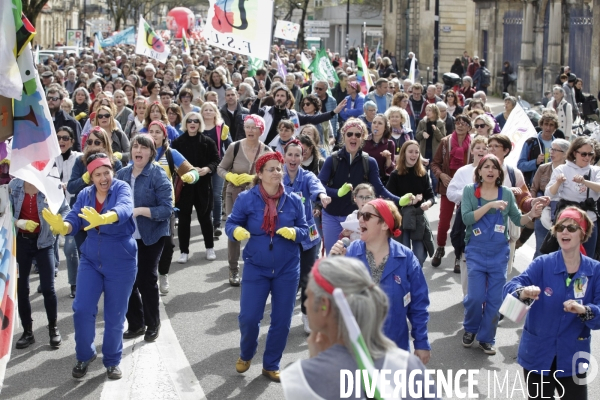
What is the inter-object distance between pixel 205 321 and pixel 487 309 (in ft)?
8.14

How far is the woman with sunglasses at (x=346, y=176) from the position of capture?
9.01 meters

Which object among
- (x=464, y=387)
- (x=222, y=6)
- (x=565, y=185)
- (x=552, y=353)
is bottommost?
(x=464, y=387)

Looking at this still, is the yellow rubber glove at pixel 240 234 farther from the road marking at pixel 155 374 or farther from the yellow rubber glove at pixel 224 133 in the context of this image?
the yellow rubber glove at pixel 224 133

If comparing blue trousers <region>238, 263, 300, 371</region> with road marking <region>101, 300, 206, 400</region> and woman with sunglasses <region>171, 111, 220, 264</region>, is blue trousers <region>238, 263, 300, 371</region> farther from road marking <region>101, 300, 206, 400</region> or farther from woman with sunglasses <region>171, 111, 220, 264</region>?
woman with sunglasses <region>171, 111, 220, 264</region>

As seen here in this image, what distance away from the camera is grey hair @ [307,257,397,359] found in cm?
354

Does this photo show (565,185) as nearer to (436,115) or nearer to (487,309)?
(487,309)

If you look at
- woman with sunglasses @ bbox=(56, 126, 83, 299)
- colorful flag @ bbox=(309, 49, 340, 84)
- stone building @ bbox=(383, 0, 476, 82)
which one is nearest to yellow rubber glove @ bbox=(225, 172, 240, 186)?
woman with sunglasses @ bbox=(56, 126, 83, 299)

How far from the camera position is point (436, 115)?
1354 cm

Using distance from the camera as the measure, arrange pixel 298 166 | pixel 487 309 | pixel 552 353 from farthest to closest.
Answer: pixel 298 166 < pixel 487 309 < pixel 552 353

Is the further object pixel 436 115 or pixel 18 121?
pixel 436 115

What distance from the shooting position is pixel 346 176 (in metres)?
9.04

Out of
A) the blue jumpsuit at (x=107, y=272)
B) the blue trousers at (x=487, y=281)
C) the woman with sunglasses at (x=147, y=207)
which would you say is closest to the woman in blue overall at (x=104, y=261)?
the blue jumpsuit at (x=107, y=272)

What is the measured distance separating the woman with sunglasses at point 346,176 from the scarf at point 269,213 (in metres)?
1.77

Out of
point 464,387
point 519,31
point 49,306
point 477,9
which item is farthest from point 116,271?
point 477,9
